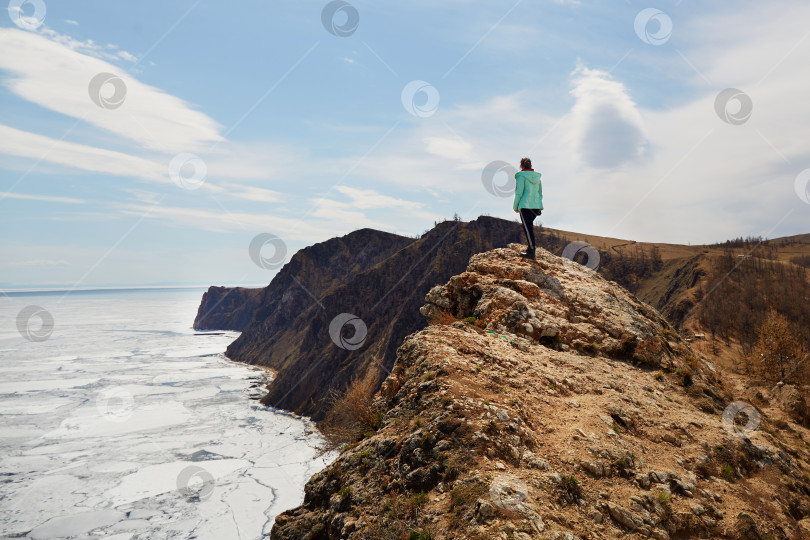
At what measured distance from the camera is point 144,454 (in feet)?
190

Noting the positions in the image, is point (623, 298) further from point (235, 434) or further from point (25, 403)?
point (25, 403)

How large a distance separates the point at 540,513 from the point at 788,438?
28.9 feet

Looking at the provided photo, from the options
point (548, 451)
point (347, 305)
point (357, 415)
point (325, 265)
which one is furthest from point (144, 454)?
point (325, 265)

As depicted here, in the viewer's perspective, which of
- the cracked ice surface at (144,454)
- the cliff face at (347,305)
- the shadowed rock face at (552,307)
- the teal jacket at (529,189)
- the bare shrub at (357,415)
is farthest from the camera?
the cliff face at (347,305)

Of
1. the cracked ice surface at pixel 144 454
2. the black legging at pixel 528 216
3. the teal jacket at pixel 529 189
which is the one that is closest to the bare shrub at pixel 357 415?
the cracked ice surface at pixel 144 454

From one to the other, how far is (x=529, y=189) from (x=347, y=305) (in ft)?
322

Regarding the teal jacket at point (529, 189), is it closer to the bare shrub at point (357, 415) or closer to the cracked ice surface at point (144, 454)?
the bare shrub at point (357, 415)

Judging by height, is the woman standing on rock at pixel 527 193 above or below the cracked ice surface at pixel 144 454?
above

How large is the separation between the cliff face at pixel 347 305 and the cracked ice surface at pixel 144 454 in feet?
35.2

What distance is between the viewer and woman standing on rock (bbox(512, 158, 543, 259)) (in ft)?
37.9

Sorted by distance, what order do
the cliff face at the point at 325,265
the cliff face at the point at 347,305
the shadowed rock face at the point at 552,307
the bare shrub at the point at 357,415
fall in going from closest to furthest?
the bare shrub at the point at 357,415
the shadowed rock face at the point at 552,307
the cliff face at the point at 347,305
the cliff face at the point at 325,265

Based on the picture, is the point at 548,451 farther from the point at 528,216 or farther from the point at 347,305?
the point at 347,305

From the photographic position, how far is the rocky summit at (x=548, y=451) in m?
5.07

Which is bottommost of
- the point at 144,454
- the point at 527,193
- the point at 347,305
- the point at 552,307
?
the point at 144,454
